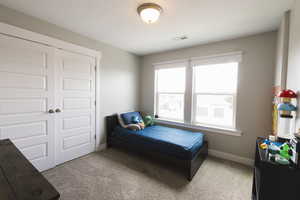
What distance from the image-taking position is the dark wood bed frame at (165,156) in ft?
6.93

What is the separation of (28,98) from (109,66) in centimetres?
164

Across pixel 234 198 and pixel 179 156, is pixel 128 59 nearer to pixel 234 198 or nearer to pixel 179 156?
pixel 179 156

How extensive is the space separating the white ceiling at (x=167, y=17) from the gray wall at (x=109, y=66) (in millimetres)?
116

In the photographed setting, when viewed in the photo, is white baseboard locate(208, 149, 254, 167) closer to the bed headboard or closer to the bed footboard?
the bed footboard

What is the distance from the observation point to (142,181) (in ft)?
6.64

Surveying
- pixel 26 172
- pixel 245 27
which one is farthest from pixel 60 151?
pixel 245 27

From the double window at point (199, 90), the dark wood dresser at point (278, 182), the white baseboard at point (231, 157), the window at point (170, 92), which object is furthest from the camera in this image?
the window at point (170, 92)

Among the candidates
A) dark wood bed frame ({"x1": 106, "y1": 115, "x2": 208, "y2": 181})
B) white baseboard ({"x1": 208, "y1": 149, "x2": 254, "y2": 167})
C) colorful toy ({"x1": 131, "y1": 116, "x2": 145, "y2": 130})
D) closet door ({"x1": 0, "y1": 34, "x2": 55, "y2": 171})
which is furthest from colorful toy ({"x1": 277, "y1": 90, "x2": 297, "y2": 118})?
closet door ({"x1": 0, "y1": 34, "x2": 55, "y2": 171})

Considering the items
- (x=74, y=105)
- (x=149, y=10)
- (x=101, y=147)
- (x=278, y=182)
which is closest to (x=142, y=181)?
(x=101, y=147)

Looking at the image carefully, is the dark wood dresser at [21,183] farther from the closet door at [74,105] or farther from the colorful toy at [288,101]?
the colorful toy at [288,101]

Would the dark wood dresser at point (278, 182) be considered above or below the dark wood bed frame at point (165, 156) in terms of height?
above

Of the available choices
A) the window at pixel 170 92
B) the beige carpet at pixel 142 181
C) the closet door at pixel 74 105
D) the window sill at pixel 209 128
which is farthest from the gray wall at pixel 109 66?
the window sill at pixel 209 128

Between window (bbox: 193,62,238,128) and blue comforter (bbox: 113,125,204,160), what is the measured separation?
641 mm

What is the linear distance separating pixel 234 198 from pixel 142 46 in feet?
10.6
